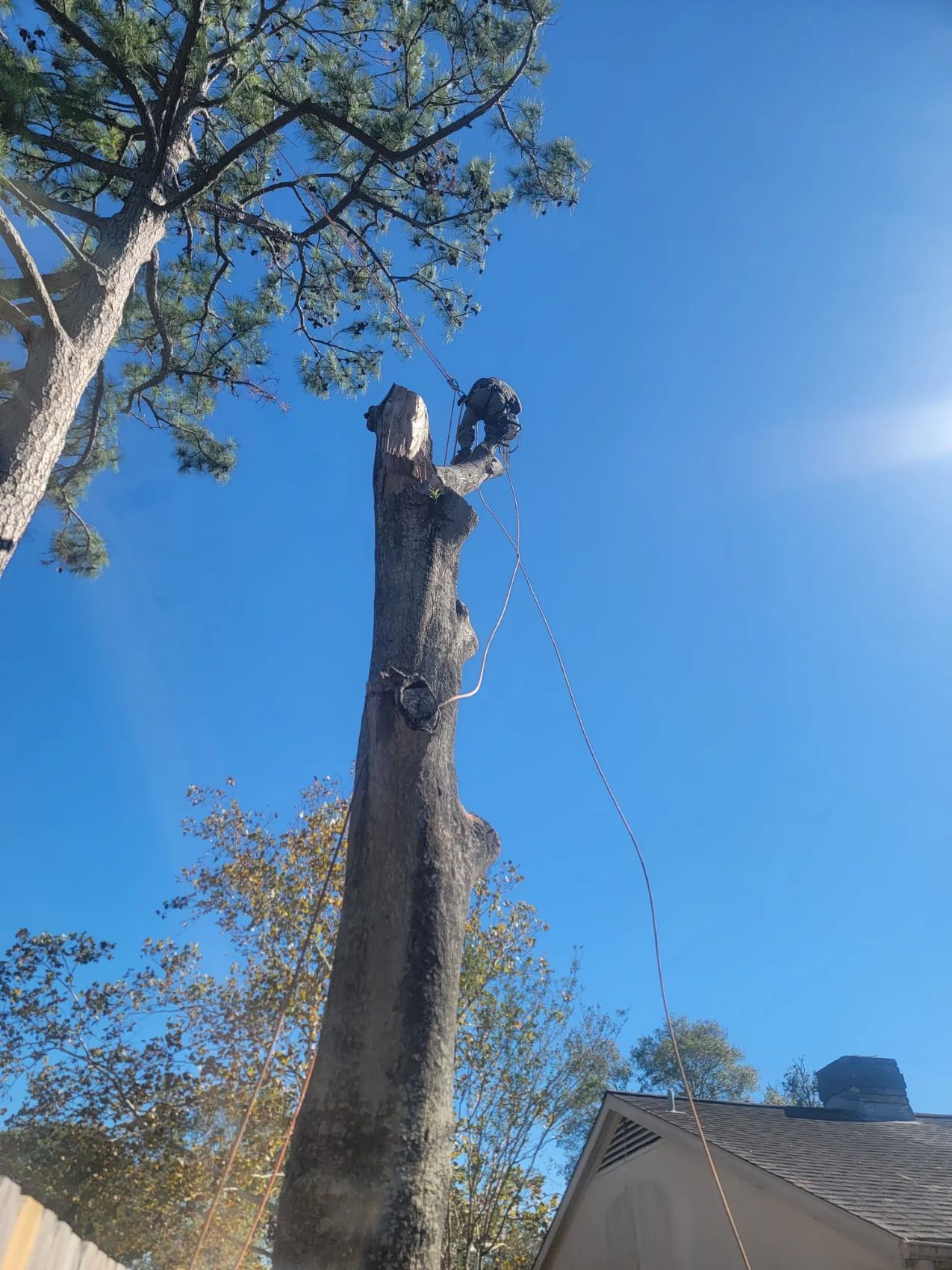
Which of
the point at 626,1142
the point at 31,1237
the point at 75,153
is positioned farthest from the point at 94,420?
the point at 626,1142

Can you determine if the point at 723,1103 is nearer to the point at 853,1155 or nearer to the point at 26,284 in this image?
the point at 853,1155

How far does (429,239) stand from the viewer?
6.55 m

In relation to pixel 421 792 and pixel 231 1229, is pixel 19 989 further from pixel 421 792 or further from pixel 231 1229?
pixel 421 792

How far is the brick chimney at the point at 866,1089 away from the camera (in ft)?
36.1

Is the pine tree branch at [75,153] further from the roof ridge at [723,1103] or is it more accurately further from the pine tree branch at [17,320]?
the roof ridge at [723,1103]

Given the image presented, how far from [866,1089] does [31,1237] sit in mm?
12549

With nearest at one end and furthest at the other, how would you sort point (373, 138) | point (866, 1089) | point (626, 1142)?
point (373, 138), point (626, 1142), point (866, 1089)

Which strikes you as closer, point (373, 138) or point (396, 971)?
point (396, 971)

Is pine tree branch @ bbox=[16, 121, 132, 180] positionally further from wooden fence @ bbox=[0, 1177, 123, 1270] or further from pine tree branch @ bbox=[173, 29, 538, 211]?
wooden fence @ bbox=[0, 1177, 123, 1270]

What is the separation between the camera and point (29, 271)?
154 inches

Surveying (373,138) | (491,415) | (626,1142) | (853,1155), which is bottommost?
(626,1142)

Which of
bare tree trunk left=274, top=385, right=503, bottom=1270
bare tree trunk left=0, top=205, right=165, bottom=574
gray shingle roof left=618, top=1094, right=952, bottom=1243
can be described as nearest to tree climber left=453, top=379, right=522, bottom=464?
bare tree trunk left=274, top=385, right=503, bottom=1270

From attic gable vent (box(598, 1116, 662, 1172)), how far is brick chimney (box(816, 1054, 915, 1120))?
3.70 meters

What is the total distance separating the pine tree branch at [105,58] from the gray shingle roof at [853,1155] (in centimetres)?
891
